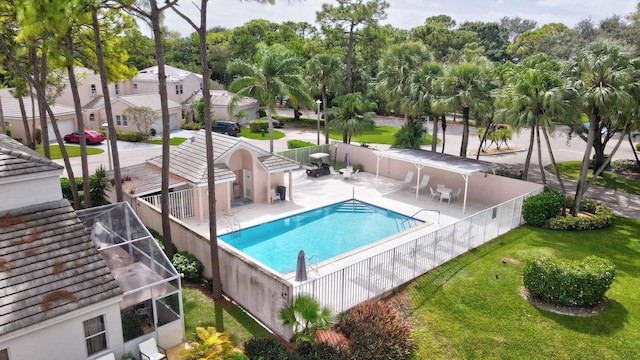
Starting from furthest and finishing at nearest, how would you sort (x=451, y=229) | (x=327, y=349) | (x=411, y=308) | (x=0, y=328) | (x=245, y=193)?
1. (x=245, y=193)
2. (x=451, y=229)
3. (x=411, y=308)
4. (x=327, y=349)
5. (x=0, y=328)

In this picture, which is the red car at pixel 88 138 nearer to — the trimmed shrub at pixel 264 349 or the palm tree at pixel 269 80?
the palm tree at pixel 269 80

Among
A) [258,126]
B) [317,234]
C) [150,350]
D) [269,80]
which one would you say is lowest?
[317,234]

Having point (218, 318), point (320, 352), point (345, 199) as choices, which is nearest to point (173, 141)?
point (345, 199)

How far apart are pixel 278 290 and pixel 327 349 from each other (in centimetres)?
221

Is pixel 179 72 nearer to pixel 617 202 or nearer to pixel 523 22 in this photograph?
pixel 617 202

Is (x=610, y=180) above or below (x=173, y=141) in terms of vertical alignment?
below

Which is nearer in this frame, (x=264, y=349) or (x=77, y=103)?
(x=264, y=349)

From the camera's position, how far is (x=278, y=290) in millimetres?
12461

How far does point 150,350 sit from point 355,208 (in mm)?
14461

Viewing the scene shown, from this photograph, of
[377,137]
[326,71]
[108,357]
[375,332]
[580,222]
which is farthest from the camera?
[377,137]

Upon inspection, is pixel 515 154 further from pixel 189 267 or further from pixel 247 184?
pixel 189 267

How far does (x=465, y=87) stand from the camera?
2538cm

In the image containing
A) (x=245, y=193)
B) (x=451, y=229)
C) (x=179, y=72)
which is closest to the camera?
(x=451, y=229)

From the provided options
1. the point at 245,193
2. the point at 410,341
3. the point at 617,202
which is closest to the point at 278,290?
A: the point at 410,341
